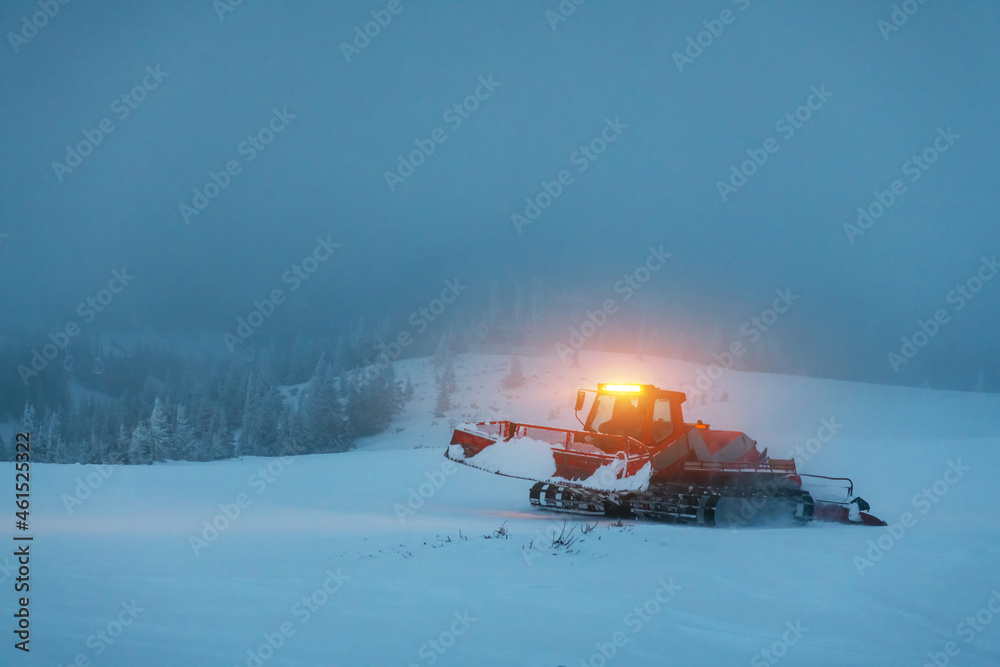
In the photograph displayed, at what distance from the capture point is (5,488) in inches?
485

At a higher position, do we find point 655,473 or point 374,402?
point 655,473

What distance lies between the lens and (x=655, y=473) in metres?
10.8

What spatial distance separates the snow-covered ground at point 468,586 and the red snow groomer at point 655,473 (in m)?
0.64

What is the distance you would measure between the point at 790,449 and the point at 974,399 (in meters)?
31.2

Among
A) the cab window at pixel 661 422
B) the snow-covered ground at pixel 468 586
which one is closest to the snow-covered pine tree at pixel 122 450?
the snow-covered ground at pixel 468 586

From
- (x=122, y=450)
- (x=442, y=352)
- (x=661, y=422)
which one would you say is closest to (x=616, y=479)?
(x=661, y=422)

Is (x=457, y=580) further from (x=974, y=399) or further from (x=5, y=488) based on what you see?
(x=974, y=399)

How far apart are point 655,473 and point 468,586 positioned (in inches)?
233

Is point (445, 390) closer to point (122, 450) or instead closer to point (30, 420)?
point (122, 450)

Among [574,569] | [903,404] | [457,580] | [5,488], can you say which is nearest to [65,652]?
[457,580]

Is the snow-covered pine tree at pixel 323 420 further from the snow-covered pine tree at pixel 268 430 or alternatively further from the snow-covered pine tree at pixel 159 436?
the snow-covered pine tree at pixel 159 436

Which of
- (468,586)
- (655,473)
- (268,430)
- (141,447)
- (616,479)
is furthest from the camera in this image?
(268,430)

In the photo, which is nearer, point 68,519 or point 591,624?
point 591,624

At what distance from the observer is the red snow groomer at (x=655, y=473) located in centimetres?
1033
